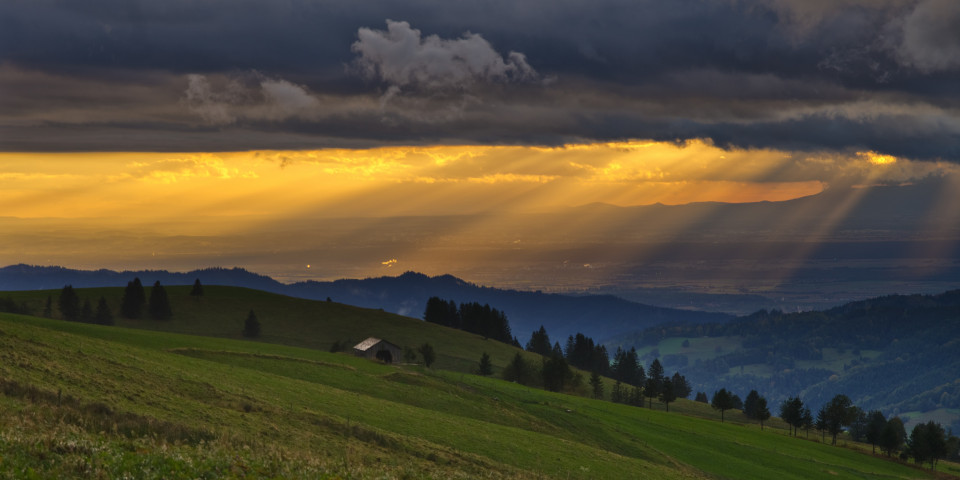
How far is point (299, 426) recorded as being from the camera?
46156 millimetres

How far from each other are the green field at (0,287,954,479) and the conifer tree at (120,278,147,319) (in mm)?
70099

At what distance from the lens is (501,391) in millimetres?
101125

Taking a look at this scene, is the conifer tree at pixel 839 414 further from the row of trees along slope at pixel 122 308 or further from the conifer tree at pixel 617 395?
the row of trees along slope at pixel 122 308

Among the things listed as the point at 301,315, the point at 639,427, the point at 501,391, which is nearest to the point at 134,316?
the point at 301,315

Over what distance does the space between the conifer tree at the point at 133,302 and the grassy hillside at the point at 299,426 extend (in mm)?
69086

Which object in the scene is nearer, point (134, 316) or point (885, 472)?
point (885, 472)

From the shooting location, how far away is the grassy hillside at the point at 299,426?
28.8 m

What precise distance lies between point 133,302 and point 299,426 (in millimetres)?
149433

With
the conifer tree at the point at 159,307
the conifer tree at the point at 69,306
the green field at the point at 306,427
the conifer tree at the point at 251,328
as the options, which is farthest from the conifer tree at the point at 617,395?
the conifer tree at the point at 69,306

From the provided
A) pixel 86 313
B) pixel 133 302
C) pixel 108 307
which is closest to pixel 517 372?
pixel 133 302

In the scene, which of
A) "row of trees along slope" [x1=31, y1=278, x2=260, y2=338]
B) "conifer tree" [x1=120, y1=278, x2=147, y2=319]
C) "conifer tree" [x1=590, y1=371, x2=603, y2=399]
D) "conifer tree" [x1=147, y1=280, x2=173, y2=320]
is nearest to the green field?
"conifer tree" [x1=590, y1=371, x2=603, y2=399]

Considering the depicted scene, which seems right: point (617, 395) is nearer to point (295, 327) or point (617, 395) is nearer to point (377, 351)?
point (377, 351)

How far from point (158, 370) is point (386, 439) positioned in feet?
62.4

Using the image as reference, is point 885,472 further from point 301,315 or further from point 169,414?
point 301,315
